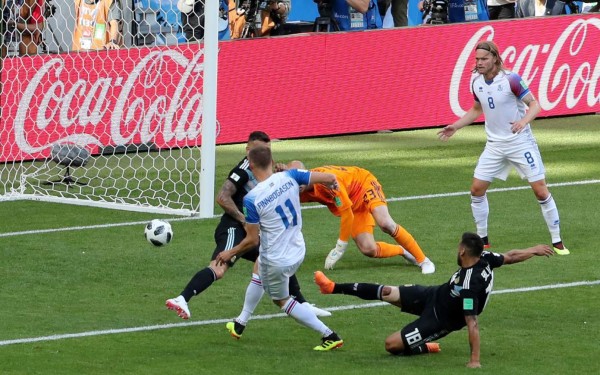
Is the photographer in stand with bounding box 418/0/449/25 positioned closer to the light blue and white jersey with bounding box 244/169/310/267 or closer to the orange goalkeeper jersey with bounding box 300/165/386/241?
the orange goalkeeper jersey with bounding box 300/165/386/241

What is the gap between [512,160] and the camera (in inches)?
542

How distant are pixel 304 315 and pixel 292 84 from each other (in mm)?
10310

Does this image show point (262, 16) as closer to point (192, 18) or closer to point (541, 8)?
point (192, 18)

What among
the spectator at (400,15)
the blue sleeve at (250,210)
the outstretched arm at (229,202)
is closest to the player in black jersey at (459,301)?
the blue sleeve at (250,210)

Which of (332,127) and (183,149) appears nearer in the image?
(183,149)

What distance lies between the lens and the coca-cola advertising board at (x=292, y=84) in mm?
17766

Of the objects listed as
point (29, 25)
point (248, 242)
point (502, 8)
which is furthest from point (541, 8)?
point (248, 242)

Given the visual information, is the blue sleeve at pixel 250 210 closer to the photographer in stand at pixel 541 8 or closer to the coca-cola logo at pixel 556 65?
the coca-cola logo at pixel 556 65

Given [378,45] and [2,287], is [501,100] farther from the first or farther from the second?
[378,45]

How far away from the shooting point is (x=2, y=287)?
40.7 ft

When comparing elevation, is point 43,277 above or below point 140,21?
below

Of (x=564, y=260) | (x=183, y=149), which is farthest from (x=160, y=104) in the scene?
(x=564, y=260)

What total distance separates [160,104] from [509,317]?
25.3ft

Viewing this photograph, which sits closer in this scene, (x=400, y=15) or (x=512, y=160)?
(x=512, y=160)
